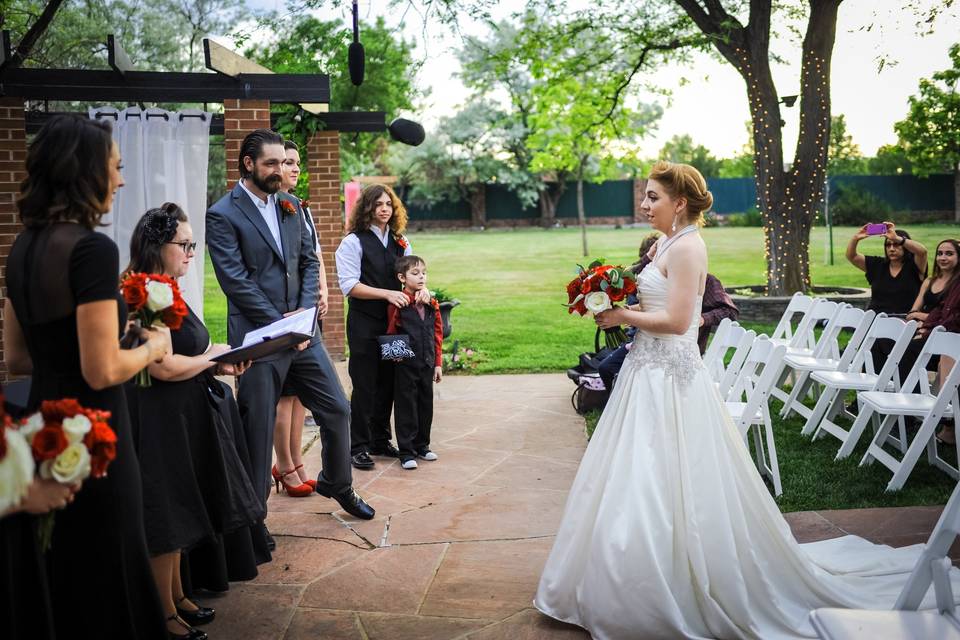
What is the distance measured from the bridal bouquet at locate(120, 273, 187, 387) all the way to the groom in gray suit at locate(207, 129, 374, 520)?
159 centimetres

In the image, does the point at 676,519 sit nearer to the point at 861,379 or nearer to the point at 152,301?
the point at 152,301

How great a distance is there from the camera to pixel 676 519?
12.2 feet

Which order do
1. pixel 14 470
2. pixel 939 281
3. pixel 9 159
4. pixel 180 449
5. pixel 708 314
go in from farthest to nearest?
1. pixel 9 159
2. pixel 939 281
3. pixel 708 314
4. pixel 180 449
5. pixel 14 470

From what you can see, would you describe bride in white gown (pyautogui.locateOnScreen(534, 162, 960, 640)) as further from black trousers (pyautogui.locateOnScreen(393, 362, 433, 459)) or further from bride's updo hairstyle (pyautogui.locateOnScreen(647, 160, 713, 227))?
black trousers (pyautogui.locateOnScreen(393, 362, 433, 459))

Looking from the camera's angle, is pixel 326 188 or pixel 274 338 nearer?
pixel 274 338

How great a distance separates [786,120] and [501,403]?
8.57 meters

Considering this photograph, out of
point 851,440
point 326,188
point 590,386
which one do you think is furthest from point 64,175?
point 326,188

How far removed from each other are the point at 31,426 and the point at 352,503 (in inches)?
121

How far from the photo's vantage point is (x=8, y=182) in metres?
8.10

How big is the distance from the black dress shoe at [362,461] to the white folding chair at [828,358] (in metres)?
3.53

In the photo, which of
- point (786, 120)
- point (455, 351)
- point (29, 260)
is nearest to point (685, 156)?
point (786, 120)

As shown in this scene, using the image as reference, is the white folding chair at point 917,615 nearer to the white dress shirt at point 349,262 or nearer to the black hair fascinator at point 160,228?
the black hair fascinator at point 160,228

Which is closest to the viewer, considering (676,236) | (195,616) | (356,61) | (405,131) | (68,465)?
(68,465)

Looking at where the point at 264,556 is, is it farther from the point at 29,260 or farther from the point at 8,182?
the point at 8,182
